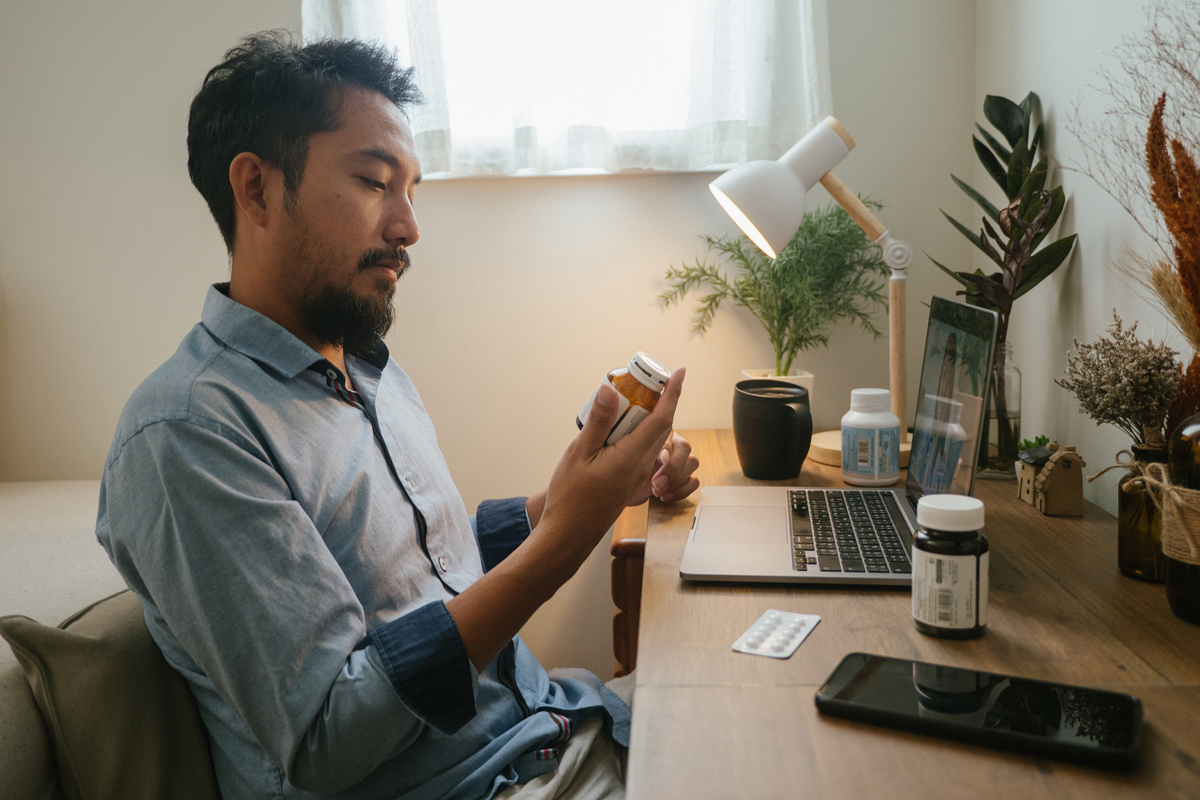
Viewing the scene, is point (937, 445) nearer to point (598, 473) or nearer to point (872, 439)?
point (872, 439)

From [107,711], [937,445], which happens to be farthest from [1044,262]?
[107,711]

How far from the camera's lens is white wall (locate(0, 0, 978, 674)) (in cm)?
168

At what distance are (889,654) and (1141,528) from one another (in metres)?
0.35

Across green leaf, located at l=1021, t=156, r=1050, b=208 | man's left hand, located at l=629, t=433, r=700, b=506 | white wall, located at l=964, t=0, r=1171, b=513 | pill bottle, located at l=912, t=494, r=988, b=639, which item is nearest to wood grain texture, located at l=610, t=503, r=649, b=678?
man's left hand, located at l=629, t=433, r=700, b=506

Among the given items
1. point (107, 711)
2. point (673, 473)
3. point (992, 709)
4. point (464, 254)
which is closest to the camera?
point (992, 709)

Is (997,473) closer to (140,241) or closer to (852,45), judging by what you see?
(852,45)

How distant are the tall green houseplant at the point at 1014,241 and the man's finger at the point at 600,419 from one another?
0.64 metres

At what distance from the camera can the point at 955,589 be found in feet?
2.44

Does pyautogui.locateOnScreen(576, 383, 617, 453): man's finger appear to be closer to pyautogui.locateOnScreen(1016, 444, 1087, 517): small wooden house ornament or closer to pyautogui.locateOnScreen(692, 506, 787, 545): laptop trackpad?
pyautogui.locateOnScreen(692, 506, 787, 545): laptop trackpad

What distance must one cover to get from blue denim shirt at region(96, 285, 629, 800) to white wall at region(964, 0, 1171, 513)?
0.83 metres

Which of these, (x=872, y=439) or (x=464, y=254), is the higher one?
(x=464, y=254)

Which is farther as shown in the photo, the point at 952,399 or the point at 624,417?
the point at 952,399

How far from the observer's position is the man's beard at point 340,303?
964 millimetres

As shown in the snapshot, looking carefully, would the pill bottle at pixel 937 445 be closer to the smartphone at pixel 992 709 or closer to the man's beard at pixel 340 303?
the smartphone at pixel 992 709
